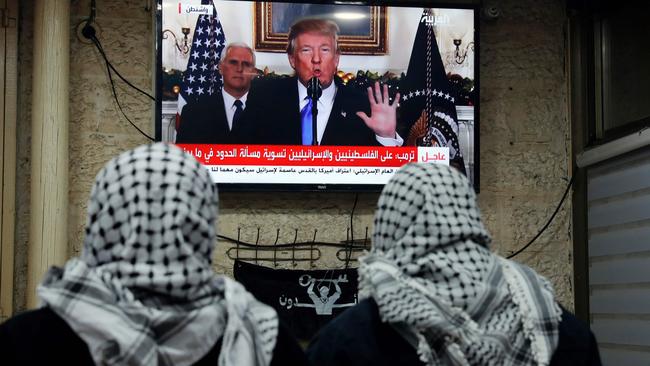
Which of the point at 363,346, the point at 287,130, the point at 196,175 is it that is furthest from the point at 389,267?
the point at 287,130

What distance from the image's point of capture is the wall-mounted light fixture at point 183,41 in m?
4.25

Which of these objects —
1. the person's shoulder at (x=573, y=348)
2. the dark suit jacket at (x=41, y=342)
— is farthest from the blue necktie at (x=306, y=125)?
the dark suit jacket at (x=41, y=342)

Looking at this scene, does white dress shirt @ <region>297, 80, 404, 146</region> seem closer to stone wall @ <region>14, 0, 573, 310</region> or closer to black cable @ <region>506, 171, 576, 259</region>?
stone wall @ <region>14, 0, 573, 310</region>

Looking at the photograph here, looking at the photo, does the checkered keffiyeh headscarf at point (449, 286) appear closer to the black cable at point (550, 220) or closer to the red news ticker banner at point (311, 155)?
the red news ticker banner at point (311, 155)

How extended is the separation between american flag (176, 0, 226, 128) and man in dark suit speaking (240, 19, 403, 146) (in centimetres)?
22

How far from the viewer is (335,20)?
14.4 feet

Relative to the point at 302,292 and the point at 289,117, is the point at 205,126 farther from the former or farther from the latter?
the point at 302,292

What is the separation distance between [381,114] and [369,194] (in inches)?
16.1

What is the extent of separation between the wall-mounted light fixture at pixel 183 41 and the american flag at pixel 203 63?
24 millimetres

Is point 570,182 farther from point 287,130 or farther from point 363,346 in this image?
point 363,346

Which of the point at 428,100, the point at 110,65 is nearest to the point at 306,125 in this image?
the point at 428,100

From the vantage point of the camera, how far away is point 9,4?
4.29 metres

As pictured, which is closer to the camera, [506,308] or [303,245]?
[506,308]

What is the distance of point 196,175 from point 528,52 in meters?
3.38
